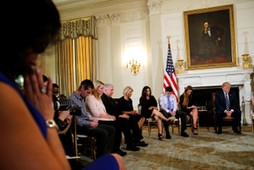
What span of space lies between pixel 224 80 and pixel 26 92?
7993 mm

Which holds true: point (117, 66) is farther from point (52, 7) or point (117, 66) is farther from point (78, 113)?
point (52, 7)

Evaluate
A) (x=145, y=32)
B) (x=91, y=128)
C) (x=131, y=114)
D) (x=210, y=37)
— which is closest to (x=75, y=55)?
(x=145, y=32)

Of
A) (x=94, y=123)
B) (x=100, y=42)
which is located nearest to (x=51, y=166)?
(x=94, y=123)

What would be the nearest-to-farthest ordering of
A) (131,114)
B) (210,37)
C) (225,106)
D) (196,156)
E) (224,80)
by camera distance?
(196,156) < (131,114) < (225,106) < (224,80) < (210,37)

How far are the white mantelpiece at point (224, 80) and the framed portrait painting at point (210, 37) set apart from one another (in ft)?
0.78

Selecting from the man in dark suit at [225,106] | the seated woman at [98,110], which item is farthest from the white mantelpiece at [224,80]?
the seated woman at [98,110]

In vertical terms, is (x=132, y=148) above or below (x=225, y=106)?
below

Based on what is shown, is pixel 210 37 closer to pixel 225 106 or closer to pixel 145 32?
pixel 145 32

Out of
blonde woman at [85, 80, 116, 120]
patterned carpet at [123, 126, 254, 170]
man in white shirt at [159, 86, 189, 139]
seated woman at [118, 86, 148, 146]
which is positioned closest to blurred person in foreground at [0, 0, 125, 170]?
patterned carpet at [123, 126, 254, 170]

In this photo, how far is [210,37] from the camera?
8227mm

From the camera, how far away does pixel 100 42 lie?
954 centimetres

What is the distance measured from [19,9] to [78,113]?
9.46 feet

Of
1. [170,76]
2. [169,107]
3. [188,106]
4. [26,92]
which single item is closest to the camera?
[26,92]

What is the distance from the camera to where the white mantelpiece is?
305 inches
